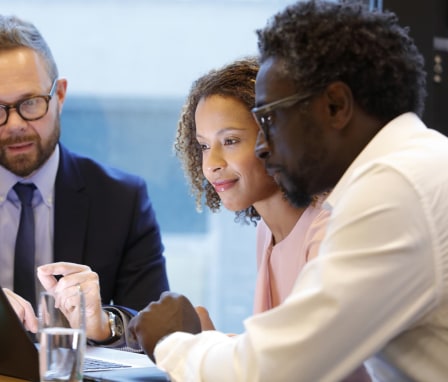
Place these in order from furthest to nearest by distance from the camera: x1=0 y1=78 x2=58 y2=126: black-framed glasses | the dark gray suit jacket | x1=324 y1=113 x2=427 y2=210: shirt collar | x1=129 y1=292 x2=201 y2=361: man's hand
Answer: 1. the dark gray suit jacket
2. x1=0 y1=78 x2=58 y2=126: black-framed glasses
3. x1=129 y1=292 x2=201 y2=361: man's hand
4. x1=324 y1=113 x2=427 y2=210: shirt collar

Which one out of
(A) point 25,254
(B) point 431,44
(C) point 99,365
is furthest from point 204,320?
(B) point 431,44

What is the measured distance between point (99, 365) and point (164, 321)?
0.28 m

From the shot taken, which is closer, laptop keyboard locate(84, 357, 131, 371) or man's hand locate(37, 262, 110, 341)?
laptop keyboard locate(84, 357, 131, 371)

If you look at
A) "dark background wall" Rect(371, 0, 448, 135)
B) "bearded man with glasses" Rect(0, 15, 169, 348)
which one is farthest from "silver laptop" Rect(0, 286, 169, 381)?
"dark background wall" Rect(371, 0, 448, 135)

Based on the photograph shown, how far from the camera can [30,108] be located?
2551mm

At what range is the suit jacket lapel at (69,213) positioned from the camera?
2590mm

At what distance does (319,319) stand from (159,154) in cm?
253

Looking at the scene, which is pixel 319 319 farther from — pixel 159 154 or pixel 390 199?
pixel 159 154

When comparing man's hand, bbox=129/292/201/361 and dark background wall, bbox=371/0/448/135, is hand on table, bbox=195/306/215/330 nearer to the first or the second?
man's hand, bbox=129/292/201/361

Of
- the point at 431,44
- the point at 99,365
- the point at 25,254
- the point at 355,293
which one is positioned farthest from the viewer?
the point at 431,44

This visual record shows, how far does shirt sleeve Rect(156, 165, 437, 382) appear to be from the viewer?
3.98 ft

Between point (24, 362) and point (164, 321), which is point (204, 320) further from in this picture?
point (24, 362)

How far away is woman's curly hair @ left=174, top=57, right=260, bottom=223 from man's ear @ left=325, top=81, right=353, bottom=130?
23.3 inches

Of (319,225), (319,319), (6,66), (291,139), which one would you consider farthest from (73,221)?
(319,319)
